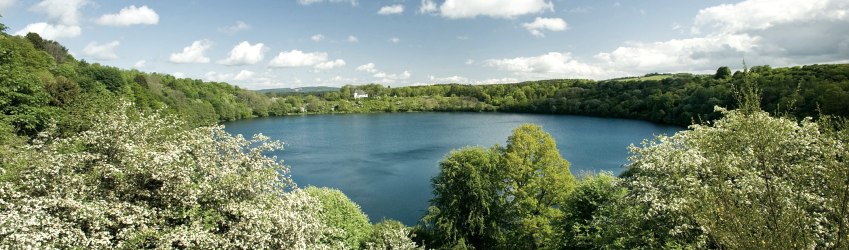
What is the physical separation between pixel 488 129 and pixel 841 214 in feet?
252

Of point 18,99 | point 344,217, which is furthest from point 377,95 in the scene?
point 344,217

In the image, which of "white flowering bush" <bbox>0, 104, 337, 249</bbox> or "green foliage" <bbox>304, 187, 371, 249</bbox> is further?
"green foliage" <bbox>304, 187, 371, 249</bbox>

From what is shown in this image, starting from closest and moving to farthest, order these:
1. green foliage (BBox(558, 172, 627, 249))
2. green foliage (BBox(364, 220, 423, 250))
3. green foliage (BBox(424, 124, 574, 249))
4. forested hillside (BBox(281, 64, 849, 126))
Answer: green foliage (BBox(364, 220, 423, 250)), green foliage (BBox(558, 172, 627, 249)), green foliage (BBox(424, 124, 574, 249)), forested hillside (BBox(281, 64, 849, 126))

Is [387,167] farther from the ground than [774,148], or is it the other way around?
[774,148]

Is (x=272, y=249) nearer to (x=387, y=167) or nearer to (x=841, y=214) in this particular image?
(x=841, y=214)

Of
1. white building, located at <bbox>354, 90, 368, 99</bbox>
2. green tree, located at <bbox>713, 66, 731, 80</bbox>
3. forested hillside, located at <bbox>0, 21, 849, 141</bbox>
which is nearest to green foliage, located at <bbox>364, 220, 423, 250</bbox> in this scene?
forested hillside, located at <bbox>0, 21, 849, 141</bbox>

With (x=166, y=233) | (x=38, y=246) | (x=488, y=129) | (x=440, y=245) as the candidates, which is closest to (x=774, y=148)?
(x=166, y=233)

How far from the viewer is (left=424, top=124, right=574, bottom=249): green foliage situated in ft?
65.4

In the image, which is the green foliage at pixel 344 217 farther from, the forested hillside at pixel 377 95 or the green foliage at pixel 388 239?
the forested hillside at pixel 377 95

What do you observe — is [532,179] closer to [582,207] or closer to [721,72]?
[582,207]

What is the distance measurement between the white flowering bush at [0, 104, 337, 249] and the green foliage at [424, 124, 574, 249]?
10.0 m

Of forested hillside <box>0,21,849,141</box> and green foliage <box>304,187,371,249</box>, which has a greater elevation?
forested hillside <box>0,21,849,141</box>

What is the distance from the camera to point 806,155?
11250mm

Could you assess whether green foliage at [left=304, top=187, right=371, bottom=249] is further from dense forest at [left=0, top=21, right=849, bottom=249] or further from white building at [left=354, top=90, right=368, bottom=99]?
white building at [left=354, top=90, right=368, bottom=99]
